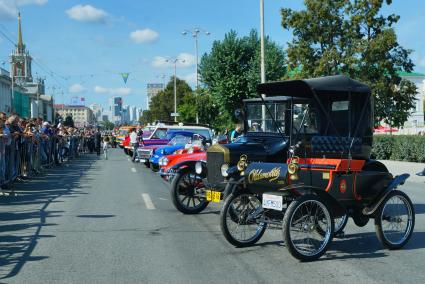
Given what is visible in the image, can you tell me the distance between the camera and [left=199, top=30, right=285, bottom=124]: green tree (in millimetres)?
39156

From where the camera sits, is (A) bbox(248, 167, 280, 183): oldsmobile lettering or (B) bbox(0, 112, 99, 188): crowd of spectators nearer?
(A) bbox(248, 167, 280, 183): oldsmobile lettering

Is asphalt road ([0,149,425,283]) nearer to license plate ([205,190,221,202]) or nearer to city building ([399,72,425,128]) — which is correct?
license plate ([205,190,221,202])

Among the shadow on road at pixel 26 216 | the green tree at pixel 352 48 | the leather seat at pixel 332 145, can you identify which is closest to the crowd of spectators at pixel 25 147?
the shadow on road at pixel 26 216

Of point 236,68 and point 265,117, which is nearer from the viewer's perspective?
point 265,117

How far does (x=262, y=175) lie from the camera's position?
6.94 metres

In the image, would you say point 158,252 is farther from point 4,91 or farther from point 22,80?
point 22,80

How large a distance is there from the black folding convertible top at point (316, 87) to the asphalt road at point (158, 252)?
86.2 inches

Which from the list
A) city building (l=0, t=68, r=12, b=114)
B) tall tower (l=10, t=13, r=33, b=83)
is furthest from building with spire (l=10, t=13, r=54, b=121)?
city building (l=0, t=68, r=12, b=114)

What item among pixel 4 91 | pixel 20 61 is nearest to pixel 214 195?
pixel 20 61

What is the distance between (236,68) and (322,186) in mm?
34760

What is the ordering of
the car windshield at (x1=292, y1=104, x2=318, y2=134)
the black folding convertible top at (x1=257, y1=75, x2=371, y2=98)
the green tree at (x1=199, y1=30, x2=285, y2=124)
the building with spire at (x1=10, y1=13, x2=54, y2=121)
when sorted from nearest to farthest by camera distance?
1. the black folding convertible top at (x1=257, y1=75, x2=371, y2=98)
2. the car windshield at (x1=292, y1=104, x2=318, y2=134)
3. the green tree at (x1=199, y1=30, x2=285, y2=124)
4. the building with spire at (x1=10, y1=13, x2=54, y2=121)

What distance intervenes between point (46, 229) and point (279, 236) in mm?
3643

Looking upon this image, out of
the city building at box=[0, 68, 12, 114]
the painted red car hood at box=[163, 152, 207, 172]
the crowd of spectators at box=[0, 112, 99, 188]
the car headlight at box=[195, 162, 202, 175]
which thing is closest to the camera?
the car headlight at box=[195, 162, 202, 175]

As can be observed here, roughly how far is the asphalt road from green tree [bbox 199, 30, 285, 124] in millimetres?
29088
